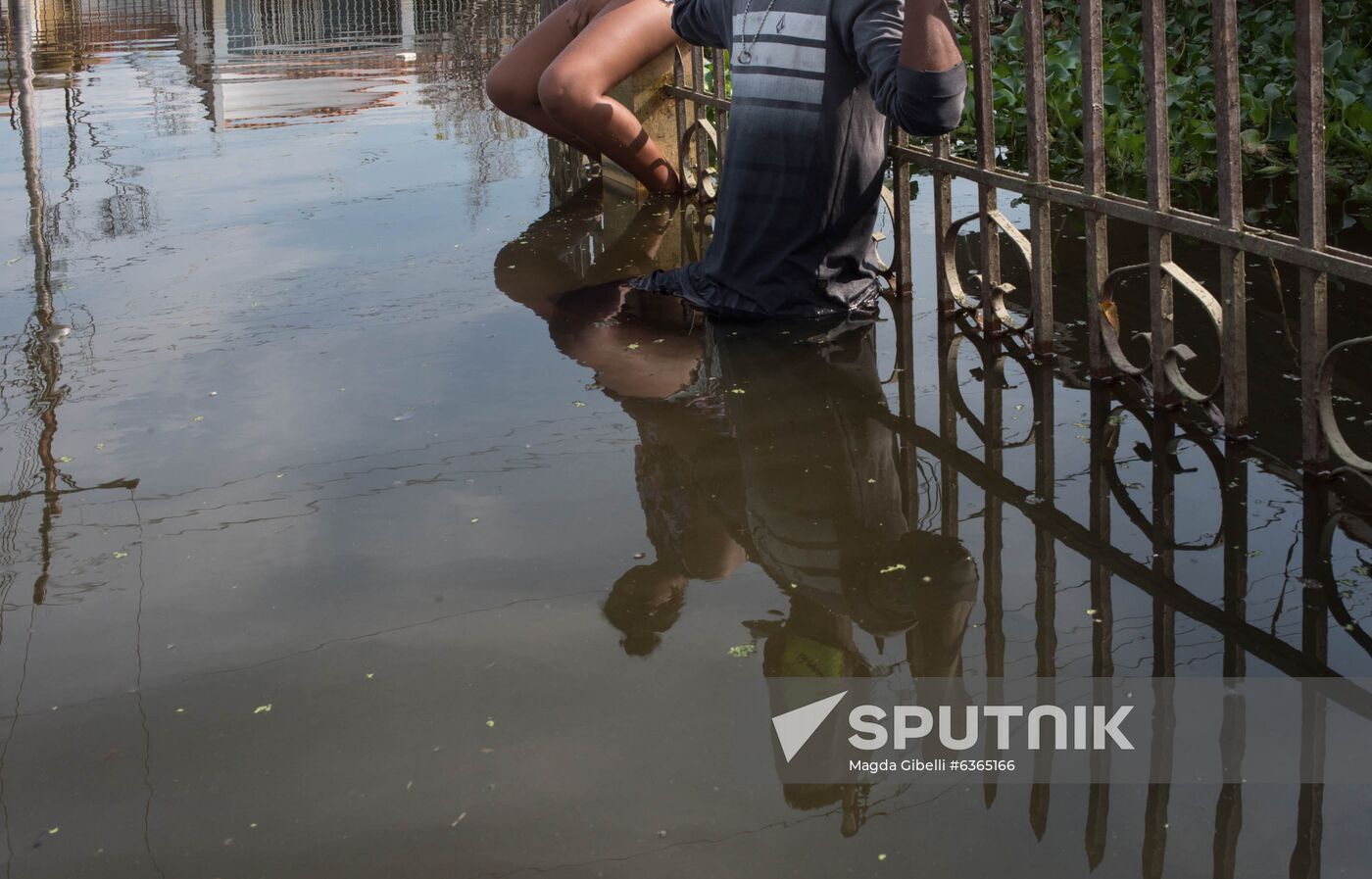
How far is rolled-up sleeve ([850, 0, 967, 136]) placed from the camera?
4262mm

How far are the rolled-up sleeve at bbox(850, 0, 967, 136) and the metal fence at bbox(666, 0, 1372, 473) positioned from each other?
25 cm

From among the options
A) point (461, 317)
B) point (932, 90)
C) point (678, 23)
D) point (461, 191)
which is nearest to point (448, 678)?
point (932, 90)

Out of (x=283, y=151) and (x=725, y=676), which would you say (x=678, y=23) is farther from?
(x=283, y=151)

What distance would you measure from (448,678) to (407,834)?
51 cm

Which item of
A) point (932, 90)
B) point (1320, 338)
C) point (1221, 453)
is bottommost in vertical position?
point (1221, 453)

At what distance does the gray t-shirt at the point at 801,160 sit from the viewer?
479 centimetres

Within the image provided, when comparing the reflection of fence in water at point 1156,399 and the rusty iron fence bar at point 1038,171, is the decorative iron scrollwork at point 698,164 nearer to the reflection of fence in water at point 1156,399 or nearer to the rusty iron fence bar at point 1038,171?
the reflection of fence in water at point 1156,399

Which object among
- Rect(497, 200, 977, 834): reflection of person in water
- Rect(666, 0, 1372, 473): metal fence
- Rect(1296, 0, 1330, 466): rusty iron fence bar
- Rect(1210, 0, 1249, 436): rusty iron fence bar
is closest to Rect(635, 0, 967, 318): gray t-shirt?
Rect(497, 200, 977, 834): reflection of person in water

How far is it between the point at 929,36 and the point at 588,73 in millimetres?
2580

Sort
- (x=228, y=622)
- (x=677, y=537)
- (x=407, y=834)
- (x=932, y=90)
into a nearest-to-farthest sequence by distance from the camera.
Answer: (x=407, y=834) < (x=228, y=622) < (x=677, y=537) < (x=932, y=90)

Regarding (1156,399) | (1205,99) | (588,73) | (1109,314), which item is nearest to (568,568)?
(1156,399)

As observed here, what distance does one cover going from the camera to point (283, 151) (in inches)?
356

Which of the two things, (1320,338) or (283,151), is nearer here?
(1320,338)

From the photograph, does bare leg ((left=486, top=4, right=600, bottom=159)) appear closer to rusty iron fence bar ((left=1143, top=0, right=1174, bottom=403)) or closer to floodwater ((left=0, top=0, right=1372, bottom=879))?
floodwater ((left=0, top=0, right=1372, bottom=879))
